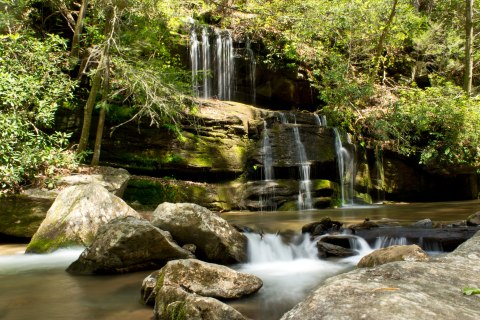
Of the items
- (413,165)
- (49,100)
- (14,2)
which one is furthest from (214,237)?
(413,165)

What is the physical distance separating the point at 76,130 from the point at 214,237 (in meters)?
8.11

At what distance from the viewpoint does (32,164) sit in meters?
Result: 8.76

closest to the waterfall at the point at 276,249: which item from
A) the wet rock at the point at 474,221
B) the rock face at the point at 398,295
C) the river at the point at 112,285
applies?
the river at the point at 112,285

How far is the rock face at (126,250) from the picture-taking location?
5391 mm

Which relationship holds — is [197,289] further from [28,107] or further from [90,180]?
[28,107]

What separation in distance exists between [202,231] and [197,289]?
202 centimetres

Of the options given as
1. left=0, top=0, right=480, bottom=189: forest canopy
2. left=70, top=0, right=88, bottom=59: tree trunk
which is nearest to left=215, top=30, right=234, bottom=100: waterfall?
left=0, top=0, right=480, bottom=189: forest canopy

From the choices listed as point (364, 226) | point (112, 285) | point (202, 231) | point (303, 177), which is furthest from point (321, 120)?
point (112, 285)

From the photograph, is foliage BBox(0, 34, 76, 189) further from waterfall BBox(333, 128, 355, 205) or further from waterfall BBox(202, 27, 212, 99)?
waterfall BBox(333, 128, 355, 205)

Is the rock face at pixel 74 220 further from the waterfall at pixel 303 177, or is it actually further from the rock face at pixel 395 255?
the waterfall at pixel 303 177

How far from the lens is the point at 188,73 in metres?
12.3

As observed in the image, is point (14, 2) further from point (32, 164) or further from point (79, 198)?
point (79, 198)

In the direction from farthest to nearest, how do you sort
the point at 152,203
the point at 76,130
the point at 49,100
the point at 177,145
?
1. the point at 177,145
2. the point at 76,130
3. the point at 152,203
4. the point at 49,100

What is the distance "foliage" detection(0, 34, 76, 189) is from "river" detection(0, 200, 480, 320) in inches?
86.6
